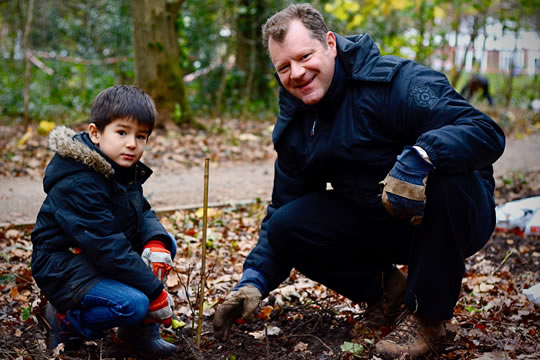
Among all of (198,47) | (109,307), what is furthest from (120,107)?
(198,47)

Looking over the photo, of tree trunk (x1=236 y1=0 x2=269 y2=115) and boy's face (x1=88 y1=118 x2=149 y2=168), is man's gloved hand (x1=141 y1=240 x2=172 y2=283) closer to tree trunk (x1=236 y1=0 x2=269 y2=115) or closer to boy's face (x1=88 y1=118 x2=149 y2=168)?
boy's face (x1=88 y1=118 x2=149 y2=168)

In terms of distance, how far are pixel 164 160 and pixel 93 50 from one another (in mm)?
6444

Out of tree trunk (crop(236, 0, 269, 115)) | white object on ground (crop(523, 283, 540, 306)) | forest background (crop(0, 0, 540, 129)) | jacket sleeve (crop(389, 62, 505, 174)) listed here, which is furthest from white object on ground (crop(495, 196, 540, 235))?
tree trunk (crop(236, 0, 269, 115))

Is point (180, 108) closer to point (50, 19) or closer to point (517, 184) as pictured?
point (517, 184)

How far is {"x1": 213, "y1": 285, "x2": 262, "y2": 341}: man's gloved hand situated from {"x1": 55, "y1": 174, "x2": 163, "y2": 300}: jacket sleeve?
1.21ft

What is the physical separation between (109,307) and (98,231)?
12.8 inches

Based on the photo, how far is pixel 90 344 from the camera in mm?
2658

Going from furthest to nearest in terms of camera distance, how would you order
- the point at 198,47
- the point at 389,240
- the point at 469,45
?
the point at 469,45
the point at 198,47
the point at 389,240

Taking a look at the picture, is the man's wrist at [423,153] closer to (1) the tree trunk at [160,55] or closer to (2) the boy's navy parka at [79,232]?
(2) the boy's navy parka at [79,232]

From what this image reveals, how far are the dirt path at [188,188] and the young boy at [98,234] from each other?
225 centimetres

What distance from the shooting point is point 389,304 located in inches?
110

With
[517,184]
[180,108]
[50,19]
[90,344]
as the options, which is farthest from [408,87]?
[50,19]

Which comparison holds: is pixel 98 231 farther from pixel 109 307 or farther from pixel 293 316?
pixel 293 316

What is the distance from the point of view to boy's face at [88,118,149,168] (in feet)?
7.76
